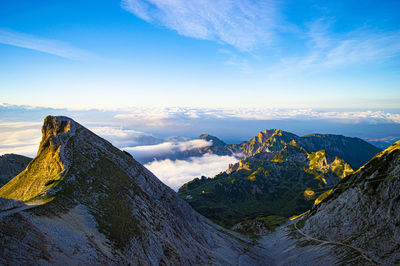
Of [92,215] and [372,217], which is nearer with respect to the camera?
[92,215]

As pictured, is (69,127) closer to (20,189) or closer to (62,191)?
(20,189)

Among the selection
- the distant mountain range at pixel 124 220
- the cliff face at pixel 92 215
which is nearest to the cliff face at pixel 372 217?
the distant mountain range at pixel 124 220

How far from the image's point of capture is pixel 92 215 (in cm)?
5278

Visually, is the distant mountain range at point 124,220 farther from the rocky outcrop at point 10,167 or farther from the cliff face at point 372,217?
the rocky outcrop at point 10,167

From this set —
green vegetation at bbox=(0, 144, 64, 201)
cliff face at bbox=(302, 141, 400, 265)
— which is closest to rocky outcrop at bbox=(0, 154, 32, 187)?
green vegetation at bbox=(0, 144, 64, 201)

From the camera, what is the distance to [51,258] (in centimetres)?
3328

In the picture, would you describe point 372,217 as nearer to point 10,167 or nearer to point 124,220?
point 124,220

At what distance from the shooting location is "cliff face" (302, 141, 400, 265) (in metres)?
70.7

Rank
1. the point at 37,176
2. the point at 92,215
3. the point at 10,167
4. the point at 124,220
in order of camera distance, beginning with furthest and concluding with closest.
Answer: the point at 10,167
the point at 37,176
the point at 124,220
the point at 92,215

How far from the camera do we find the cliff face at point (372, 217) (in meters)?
70.7

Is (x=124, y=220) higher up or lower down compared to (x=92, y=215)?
lower down

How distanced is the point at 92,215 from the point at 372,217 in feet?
374

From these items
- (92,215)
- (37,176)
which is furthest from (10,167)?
(92,215)

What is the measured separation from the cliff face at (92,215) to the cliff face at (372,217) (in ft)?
153
